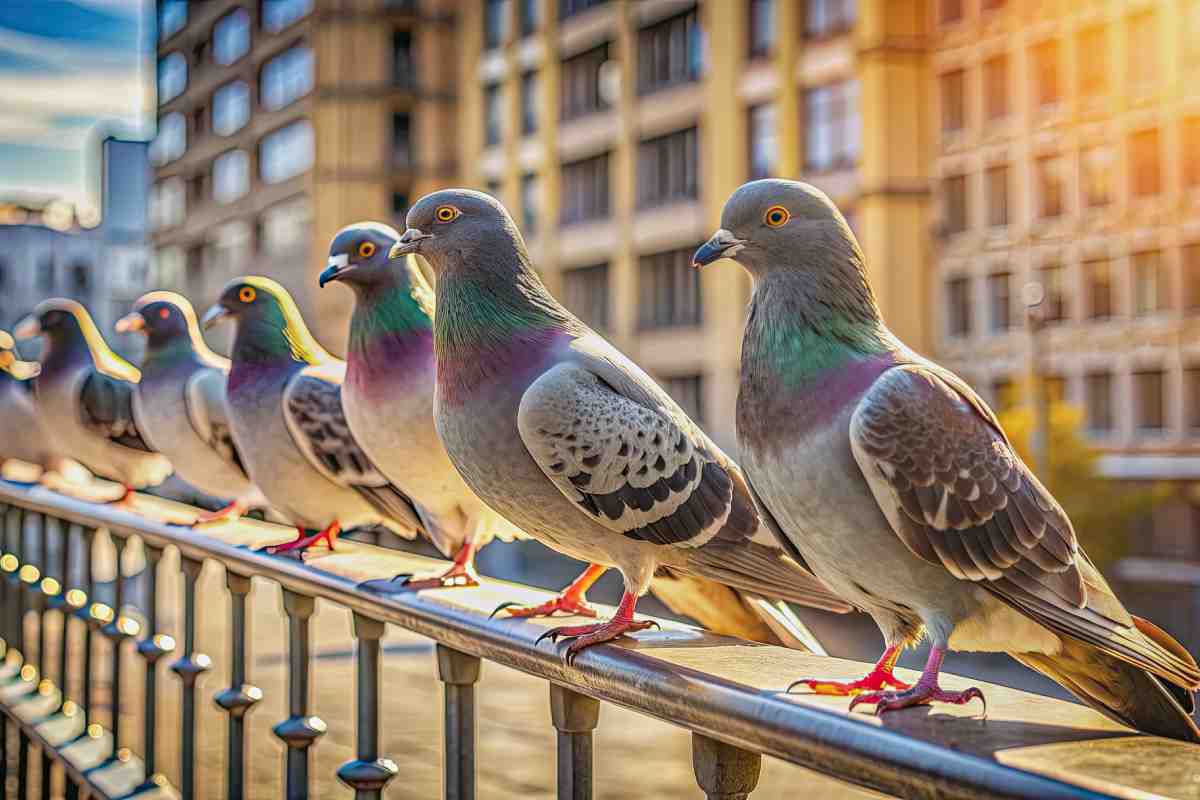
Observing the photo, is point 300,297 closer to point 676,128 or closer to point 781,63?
point 676,128

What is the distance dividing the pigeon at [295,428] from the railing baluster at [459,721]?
1094mm

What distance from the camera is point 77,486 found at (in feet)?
18.7

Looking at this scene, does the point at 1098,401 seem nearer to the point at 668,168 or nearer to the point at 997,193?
the point at 997,193

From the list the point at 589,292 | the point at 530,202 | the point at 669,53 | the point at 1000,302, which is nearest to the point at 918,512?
the point at 1000,302

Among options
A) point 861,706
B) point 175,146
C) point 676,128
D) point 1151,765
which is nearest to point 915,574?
point 861,706

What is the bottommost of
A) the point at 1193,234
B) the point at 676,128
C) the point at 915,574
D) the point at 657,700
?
the point at 657,700

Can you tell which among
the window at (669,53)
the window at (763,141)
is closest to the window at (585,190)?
the window at (669,53)

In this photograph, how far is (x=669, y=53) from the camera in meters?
32.1

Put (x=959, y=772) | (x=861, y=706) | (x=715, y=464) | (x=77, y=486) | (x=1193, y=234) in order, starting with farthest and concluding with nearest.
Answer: (x=1193, y=234) → (x=77, y=486) → (x=715, y=464) → (x=861, y=706) → (x=959, y=772)

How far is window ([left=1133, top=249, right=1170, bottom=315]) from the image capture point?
27984 millimetres

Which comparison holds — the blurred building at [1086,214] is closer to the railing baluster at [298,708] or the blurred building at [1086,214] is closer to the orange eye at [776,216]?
the railing baluster at [298,708]

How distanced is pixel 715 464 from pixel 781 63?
91.0ft

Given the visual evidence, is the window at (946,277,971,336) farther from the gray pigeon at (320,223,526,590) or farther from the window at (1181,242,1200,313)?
the gray pigeon at (320,223,526,590)

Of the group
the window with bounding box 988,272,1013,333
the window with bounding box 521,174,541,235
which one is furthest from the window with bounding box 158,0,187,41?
the window with bounding box 988,272,1013,333
